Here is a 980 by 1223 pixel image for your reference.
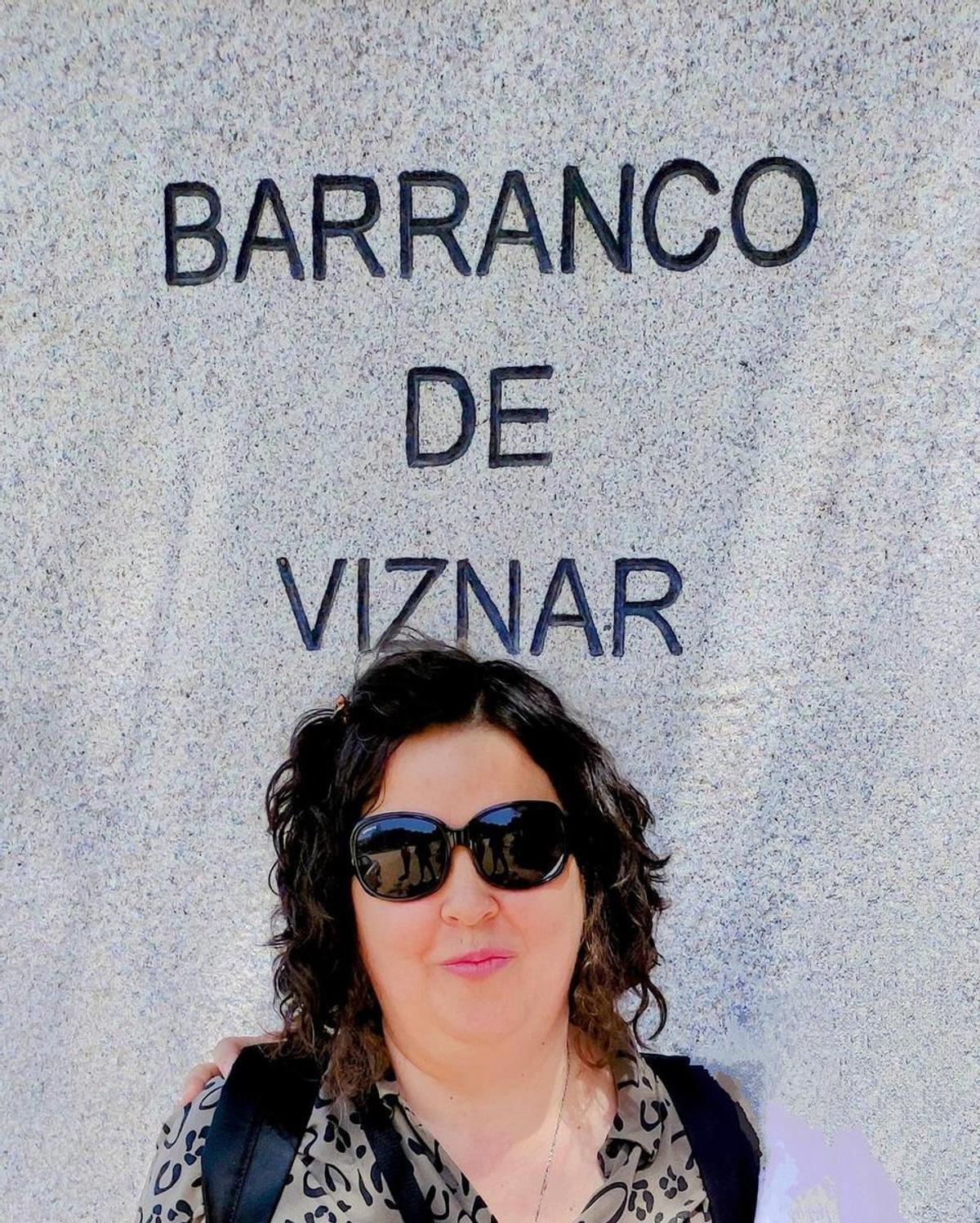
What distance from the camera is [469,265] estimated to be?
2.46m

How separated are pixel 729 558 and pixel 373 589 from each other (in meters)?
0.68

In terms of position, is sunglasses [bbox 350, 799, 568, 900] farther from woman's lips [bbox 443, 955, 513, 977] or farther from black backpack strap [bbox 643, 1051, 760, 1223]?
black backpack strap [bbox 643, 1051, 760, 1223]

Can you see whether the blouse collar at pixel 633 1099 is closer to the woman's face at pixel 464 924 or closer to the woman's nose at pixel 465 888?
the woman's face at pixel 464 924

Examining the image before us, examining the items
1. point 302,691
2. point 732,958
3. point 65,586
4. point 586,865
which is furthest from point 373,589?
point 732,958

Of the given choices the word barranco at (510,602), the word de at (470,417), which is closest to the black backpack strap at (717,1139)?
the word barranco at (510,602)

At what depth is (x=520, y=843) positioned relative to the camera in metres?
1.72

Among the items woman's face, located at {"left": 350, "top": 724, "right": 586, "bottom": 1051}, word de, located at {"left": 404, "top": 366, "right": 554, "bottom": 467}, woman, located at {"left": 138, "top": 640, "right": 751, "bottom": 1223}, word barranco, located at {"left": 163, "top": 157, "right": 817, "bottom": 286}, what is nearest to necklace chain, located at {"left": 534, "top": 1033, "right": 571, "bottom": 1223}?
woman, located at {"left": 138, "top": 640, "right": 751, "bottom": 1223}

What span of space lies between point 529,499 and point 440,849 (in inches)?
38.0

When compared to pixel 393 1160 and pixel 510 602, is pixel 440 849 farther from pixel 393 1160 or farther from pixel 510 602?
pixel 510 602

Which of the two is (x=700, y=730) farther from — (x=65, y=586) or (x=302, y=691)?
(x=65, y=586)

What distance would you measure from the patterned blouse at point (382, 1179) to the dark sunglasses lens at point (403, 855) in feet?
1.09

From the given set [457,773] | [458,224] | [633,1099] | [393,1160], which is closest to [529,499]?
[458,224]

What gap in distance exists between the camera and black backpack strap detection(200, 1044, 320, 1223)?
1.71 meters

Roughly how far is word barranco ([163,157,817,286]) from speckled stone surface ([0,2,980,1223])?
0.02 metres
